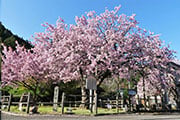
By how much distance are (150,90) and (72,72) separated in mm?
15662

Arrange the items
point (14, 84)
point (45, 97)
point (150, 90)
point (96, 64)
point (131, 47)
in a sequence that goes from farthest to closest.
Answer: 1. point (150, 90)
2. point (45, 97)
3. point (14, 84)
4. point (131, 47)
5. point (96, 64)

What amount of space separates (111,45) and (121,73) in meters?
2.29

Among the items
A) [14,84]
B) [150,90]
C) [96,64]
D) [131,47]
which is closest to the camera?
[96,64]

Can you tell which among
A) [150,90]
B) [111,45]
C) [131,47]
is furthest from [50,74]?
[150,90]

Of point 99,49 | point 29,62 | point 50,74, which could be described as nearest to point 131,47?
point 99,49

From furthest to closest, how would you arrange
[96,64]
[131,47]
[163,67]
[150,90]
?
[150,90], [163,67], [131,47], [96,64]

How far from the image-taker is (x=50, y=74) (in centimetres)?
1420

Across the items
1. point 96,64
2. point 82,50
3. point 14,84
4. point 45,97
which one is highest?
point 82,50

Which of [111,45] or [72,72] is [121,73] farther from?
[72,72]

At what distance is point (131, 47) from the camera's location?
12641mm

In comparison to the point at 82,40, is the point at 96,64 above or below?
below

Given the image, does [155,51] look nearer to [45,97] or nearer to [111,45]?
[111,45]

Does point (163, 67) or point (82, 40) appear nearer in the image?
point (82, 40)

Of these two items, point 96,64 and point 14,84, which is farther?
Answer: point 14,84
